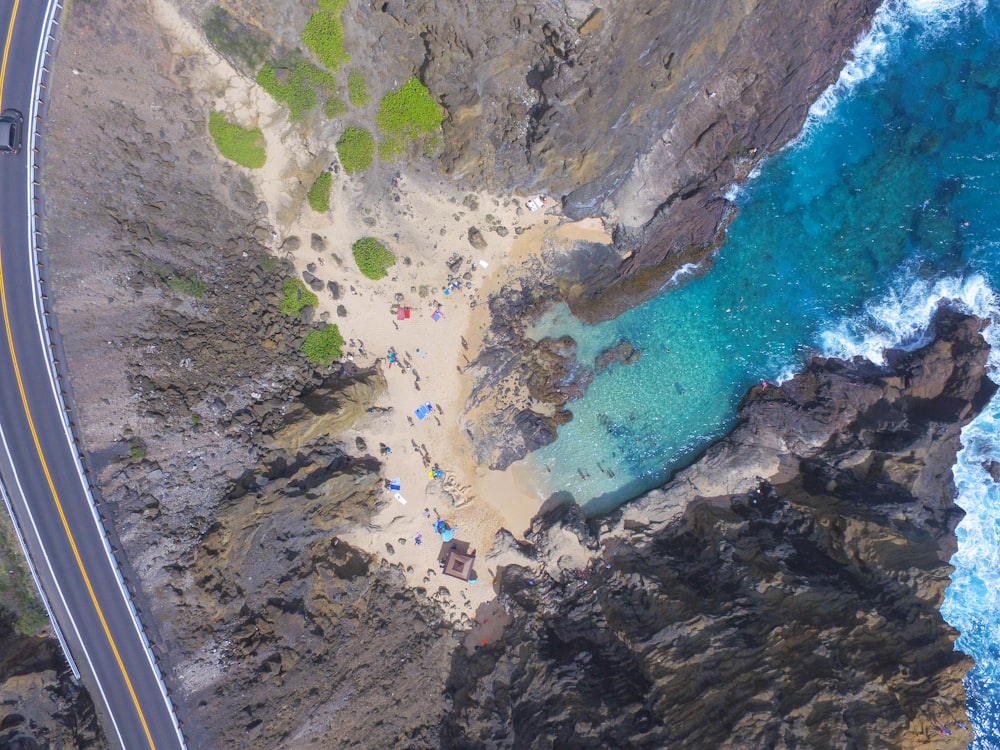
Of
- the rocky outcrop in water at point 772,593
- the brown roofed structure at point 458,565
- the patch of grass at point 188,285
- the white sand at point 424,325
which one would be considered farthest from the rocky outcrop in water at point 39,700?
the brown roofed structure at point 458,565

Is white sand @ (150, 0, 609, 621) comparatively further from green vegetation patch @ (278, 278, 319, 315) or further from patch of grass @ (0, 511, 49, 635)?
patch of grass @ (0, 511, 49, 635)

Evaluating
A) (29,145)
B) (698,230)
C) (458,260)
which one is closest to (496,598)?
(458,260)

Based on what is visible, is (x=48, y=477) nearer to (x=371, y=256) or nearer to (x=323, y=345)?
(x=323, y=345)

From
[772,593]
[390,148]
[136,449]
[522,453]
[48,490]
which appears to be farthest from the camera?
[522,453]

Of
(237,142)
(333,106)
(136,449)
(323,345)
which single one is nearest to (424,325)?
(323,345)

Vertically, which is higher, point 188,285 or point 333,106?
point 333,106

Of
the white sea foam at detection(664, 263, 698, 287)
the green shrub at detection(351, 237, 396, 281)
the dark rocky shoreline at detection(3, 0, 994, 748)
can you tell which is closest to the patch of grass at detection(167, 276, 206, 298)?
the dark rocky shoreline at detection(3, 0, 994, 748)

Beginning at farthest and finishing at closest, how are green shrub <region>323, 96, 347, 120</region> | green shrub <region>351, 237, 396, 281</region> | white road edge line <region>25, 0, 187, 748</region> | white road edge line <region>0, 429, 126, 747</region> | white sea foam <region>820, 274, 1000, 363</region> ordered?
1. white sea foam <region>820, 274, 1000, 363</region>
2. green shrub <region>351, 237, 396, 281</region>
3. green shrub <region>323, 96, 347, 120</region>
4. white road edge line <region>0, 429, 126, 747</region>
5. white road edge line <region>25, 0, 187, 748</region>
